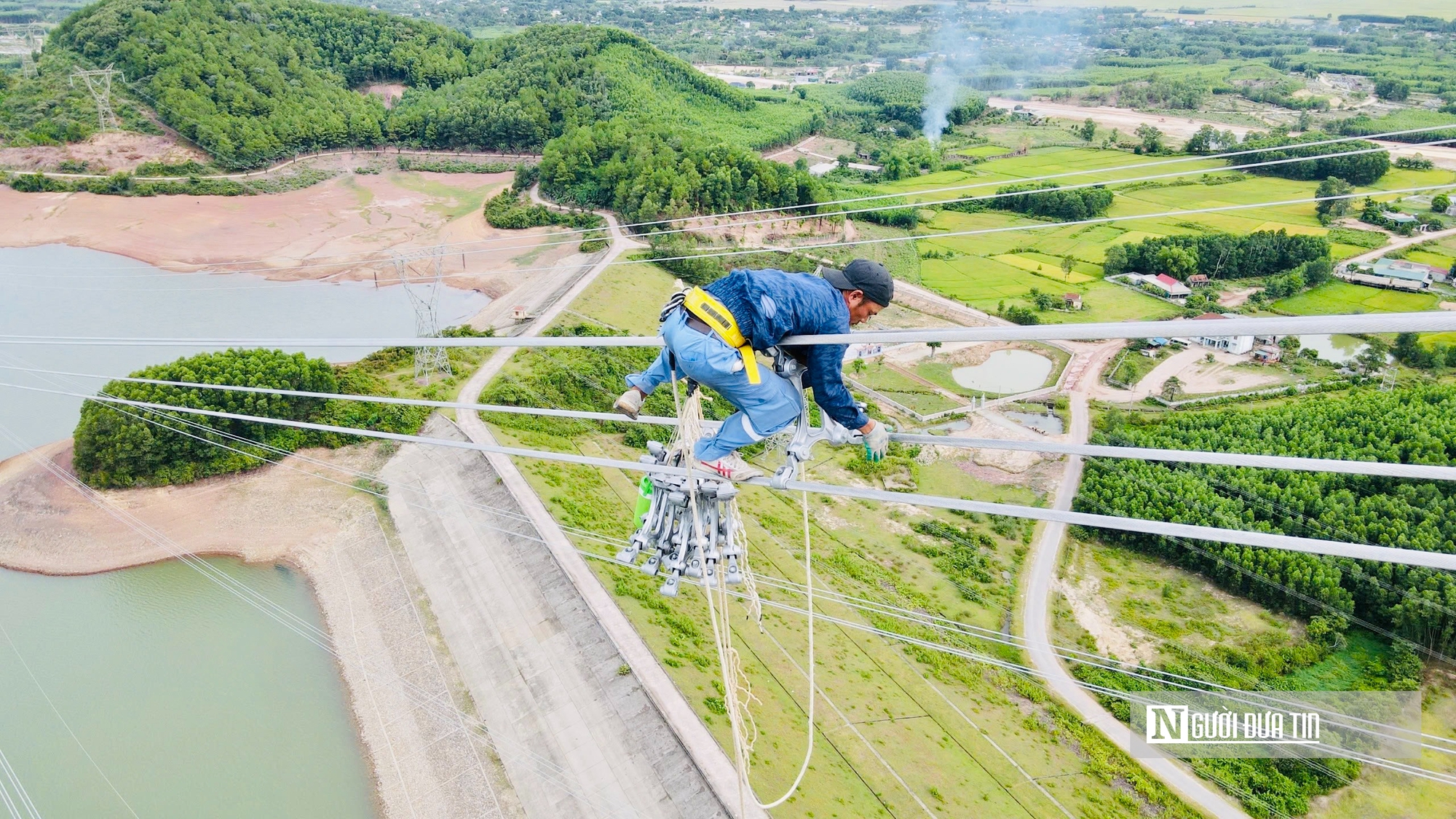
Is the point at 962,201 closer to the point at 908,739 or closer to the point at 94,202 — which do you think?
the point at 908,739

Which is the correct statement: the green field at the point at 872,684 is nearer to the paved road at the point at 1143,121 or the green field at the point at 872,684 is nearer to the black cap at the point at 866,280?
the black cap at the point at 866,280

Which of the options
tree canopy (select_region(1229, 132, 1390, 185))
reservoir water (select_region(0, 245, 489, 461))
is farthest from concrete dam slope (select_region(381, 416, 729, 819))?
tree canopy (select_region(1229, 132, 1390, 185))

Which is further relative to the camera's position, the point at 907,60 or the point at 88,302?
the point at 907,60

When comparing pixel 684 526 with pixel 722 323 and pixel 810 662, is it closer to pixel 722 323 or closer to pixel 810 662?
pixel 722 323

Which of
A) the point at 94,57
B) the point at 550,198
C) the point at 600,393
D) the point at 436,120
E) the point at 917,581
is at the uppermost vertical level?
the point at 94,57

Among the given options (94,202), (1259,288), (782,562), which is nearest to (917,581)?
(782,562)
